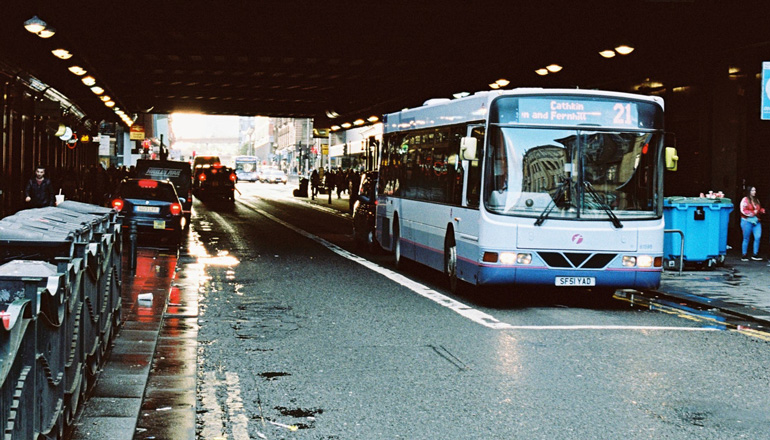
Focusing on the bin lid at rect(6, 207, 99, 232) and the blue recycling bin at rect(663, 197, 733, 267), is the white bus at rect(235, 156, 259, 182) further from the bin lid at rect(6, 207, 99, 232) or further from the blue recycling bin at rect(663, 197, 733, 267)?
the bin lid at rect(6, 207, 99, 232)

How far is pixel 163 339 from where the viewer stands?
31.3 feet

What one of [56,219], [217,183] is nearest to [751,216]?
[56,219]

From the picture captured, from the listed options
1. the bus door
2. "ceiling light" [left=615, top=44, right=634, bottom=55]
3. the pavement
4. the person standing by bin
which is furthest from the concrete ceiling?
the bus door

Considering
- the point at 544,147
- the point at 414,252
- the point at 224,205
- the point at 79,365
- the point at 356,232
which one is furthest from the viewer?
the point at 224,205

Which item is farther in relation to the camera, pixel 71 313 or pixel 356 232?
pixel 356 232

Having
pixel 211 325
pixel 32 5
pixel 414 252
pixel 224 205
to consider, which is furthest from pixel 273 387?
pixel 224 205

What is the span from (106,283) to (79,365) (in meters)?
2.25

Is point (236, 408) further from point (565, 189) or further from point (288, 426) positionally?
point (565, 189)

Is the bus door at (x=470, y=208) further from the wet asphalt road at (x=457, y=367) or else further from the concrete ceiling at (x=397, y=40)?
the concrete ceiling at (x=397, y=40)

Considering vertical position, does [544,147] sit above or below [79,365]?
above

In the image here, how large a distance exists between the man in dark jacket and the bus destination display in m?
10.5

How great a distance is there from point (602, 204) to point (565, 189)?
1.67 feet

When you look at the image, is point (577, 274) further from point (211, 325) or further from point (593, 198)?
point (211, 325)

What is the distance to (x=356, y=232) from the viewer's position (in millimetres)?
22484
